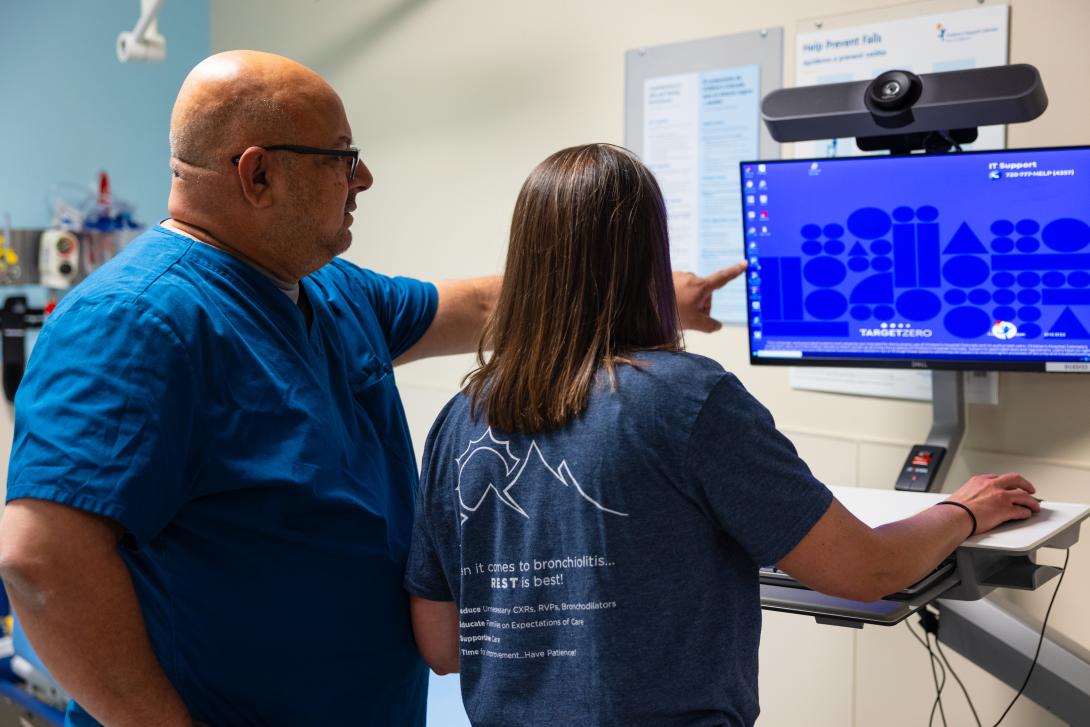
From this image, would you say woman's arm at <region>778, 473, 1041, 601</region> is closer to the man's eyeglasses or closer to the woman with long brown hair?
the woman with long brown hair

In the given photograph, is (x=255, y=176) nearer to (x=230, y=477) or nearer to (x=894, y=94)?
(x=230, y=477)

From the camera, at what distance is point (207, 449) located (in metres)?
1.15

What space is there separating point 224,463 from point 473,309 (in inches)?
30.5

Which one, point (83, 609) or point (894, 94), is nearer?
point (83, 609)

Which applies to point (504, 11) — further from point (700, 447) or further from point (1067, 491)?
point (700, 447)

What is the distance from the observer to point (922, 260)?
5.90 ft

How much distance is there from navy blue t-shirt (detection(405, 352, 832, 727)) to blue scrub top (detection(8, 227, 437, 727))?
8.6 inches

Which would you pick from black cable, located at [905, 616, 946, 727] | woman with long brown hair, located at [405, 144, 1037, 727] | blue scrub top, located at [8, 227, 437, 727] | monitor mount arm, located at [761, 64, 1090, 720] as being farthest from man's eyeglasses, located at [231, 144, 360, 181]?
black cable, located at [905, 616, 946, 727]

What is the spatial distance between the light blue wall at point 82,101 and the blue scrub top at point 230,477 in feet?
8.20

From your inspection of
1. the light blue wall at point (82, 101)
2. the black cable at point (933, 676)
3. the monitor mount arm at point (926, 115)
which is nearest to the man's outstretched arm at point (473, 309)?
the monitor mount arm at point (926, 115)

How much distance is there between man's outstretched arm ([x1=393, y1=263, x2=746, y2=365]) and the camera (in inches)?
69.9

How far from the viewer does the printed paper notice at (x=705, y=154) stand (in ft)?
7.89

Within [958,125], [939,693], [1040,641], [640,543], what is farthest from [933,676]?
[640,543]

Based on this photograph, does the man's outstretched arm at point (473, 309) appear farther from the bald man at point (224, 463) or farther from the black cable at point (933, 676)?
the black cable at point (933, 676)
